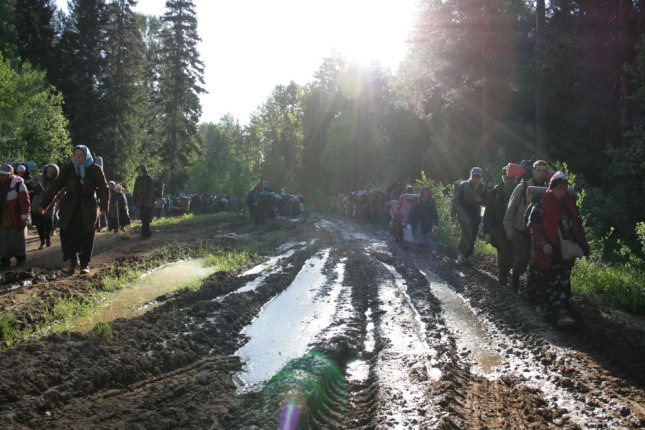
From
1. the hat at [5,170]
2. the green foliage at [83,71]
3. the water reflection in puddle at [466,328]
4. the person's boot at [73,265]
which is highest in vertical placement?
the green foliage at [83,71]

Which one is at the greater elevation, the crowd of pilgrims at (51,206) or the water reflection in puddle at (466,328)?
the crowd of pilgrims at (51,206)

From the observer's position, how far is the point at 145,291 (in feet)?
22.9

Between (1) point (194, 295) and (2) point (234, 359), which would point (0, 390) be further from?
(1) point (194, 295)

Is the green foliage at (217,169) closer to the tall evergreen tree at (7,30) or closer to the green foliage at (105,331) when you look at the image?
the tall evergreen tree at (7,30)

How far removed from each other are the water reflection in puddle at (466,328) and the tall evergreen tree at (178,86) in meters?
29.6

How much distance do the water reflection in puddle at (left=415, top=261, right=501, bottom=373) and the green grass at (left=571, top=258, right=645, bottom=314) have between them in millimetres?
1989

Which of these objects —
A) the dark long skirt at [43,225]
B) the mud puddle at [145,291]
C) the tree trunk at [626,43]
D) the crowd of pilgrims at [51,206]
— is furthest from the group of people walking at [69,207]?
the tree trunk at [626,43]

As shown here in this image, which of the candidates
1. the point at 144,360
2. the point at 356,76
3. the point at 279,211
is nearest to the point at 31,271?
the point at 144,360

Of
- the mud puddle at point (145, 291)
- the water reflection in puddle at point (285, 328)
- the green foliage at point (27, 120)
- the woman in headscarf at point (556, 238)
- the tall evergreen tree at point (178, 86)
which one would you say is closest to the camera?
the water reflection in puddle at point (285, 328)

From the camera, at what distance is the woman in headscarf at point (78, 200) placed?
6.83 m

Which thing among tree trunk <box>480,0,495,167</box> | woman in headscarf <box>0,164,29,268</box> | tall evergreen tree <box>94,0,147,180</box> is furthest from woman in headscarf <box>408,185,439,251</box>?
tall evergreen tree <box>94,0,147,180</box>

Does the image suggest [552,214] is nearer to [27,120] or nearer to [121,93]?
[27,120]

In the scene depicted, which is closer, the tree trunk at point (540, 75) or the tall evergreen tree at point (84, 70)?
the tree trunk at point (540, 75)

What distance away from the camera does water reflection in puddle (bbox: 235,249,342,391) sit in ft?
12.9
